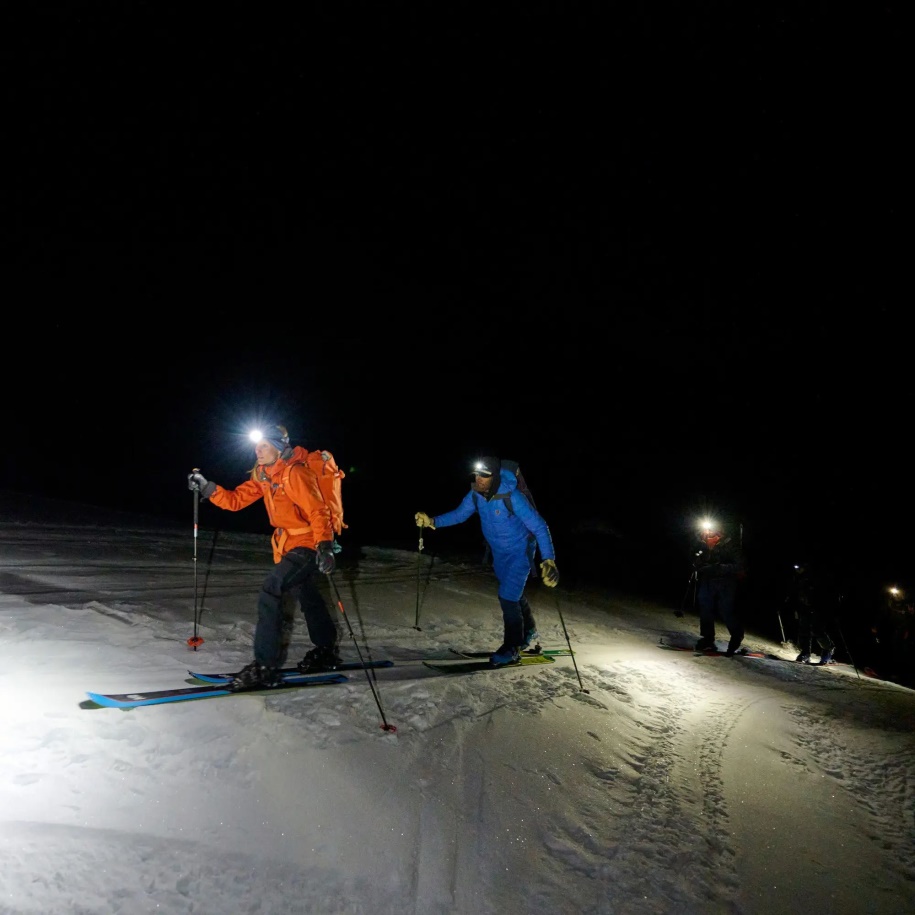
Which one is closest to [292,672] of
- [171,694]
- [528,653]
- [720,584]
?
A: [171,694]

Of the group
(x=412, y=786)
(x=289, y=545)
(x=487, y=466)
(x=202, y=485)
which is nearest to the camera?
(x=412, y=786)

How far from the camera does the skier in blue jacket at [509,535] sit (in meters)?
6.68

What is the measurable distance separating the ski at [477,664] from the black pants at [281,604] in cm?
127

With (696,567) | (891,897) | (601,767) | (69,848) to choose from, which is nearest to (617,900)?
(601,767)

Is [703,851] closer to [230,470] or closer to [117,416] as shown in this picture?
[230,470]

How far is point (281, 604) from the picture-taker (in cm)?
499

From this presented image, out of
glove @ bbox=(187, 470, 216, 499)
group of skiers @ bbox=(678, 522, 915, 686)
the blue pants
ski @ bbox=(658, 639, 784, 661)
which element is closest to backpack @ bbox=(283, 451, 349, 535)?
glove @ bbox=(187, 470, 216, 499)

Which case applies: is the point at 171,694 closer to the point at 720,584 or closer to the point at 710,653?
the point at 710,653

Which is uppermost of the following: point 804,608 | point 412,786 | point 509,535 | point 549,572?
point 509,535

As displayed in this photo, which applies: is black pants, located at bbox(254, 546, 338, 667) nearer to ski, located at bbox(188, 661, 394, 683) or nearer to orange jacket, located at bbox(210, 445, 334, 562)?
orange jacket, located at bbox(210, 445, 334, 562)

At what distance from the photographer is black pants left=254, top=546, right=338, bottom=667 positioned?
482cm

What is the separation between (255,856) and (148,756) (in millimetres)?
976

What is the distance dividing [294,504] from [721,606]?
27.5ft

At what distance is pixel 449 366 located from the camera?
8219 centimetres
